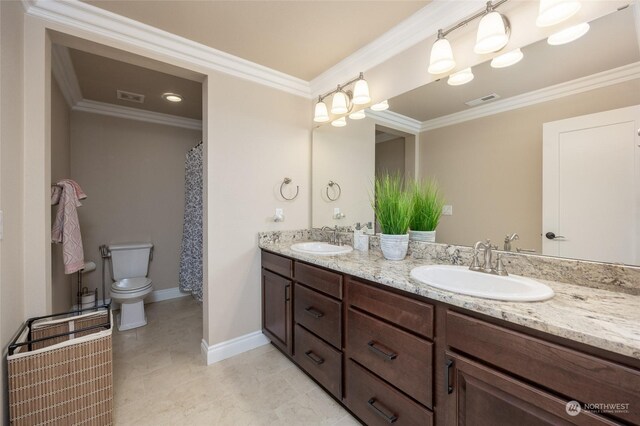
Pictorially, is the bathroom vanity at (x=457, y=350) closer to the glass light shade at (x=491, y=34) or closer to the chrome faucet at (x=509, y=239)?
the chrome faucet at (x=509, y=239)

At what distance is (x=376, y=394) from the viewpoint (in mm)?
1283

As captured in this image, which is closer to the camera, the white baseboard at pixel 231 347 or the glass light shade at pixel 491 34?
the glass light shade at pixel 491 34

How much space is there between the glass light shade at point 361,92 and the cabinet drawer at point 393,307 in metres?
1.33

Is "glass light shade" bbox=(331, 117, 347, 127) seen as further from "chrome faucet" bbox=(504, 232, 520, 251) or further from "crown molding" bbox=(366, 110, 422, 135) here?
"chrome faucet" bbox=(504, 232, 520, 251)

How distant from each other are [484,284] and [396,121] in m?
1.22

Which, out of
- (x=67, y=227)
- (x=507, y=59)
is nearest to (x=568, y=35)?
(x=507, y=59)

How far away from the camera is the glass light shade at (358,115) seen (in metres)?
2.13

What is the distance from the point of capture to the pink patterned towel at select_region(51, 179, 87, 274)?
6.13ft

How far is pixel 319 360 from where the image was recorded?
1650 mm

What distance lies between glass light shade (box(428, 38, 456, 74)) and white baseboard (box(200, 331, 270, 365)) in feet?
7.72

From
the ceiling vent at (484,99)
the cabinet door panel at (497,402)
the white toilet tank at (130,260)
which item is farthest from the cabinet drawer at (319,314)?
the white toilet tank at (130,260)

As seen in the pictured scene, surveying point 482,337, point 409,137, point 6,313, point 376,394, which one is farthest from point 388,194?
point 6,313

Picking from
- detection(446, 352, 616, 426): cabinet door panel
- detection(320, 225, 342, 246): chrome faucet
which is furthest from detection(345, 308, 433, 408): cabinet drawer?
detection(320, 225, 342, 246): chrome faucet

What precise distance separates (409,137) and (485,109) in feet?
1.56
